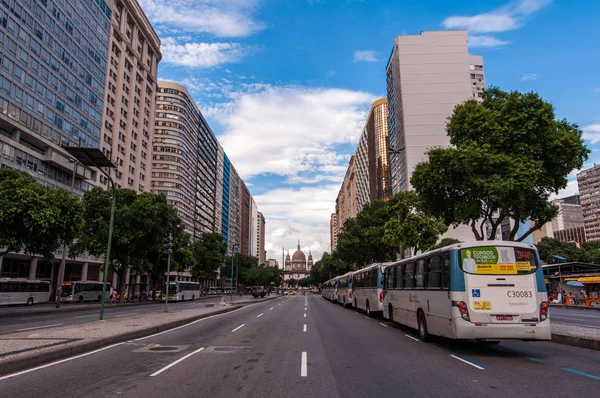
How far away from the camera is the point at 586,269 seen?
49156 mm

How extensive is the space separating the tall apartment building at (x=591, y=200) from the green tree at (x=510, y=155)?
150 metres

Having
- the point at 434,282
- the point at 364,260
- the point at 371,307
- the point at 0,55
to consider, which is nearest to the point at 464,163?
the point at 434,282

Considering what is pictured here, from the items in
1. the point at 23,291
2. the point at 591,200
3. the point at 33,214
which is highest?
the point at 591,200

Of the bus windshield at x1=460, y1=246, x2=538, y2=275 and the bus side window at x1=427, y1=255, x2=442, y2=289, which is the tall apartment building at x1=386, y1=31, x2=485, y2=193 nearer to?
the bus side window at x1=427, y1=255, x2=442, y2=289

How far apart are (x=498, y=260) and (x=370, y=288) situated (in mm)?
16212

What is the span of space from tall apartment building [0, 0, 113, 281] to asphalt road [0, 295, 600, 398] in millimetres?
37574

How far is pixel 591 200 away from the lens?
147 m

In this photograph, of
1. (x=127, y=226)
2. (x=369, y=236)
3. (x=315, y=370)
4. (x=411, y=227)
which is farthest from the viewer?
(x=369, y=236)

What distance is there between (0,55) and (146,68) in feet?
134

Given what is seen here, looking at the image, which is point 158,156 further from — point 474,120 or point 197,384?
point 197,384

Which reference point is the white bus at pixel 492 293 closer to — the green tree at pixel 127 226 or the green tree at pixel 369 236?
the green tree at pixel 369 236

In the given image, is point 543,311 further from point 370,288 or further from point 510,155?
point 370,288

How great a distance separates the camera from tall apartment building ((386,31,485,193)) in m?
76.8

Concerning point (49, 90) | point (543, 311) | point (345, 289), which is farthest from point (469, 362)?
point (49, 90)
